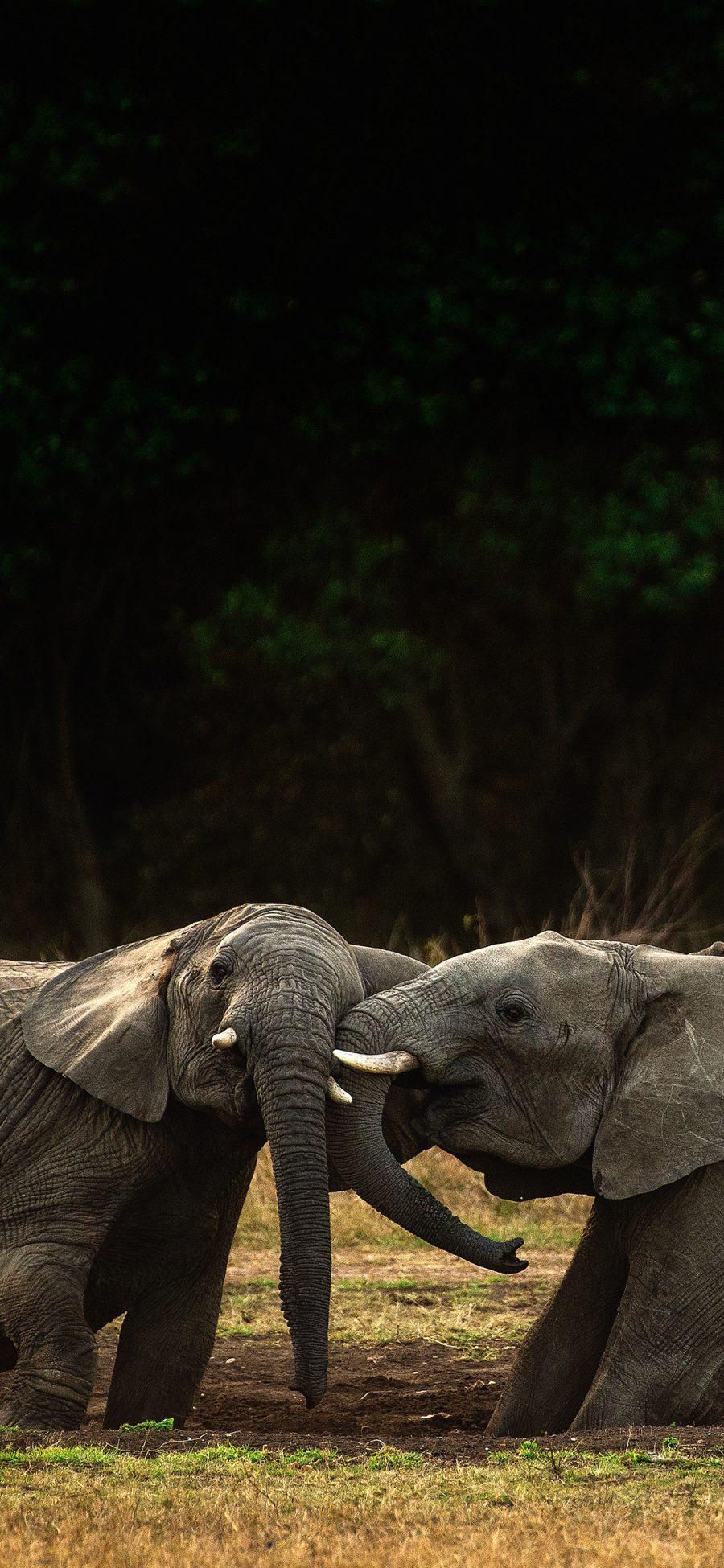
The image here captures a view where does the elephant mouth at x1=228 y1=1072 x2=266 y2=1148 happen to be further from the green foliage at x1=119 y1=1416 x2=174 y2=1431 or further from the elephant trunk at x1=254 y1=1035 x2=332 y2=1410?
the green foliage at x1=119 y1=1416 x2=174 y2=1431

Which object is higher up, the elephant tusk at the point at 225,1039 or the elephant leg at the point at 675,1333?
the elephant tusk at the point at 225,1039

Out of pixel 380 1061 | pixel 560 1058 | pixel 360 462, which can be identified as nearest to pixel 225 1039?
pixel 380 1061

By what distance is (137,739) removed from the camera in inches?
909

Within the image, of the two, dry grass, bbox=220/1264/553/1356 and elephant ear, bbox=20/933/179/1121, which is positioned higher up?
elephant ear, bbox=20/933/179/1121

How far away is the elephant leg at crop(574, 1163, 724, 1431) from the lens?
6.78 m

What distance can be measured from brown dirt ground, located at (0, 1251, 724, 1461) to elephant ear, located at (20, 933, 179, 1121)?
3.79ft

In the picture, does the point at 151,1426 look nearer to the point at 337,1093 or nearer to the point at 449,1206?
the point at 337,1093

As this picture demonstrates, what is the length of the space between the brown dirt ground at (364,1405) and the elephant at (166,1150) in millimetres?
334

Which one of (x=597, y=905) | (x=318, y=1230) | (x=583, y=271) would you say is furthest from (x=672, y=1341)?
(x=583, y=271)

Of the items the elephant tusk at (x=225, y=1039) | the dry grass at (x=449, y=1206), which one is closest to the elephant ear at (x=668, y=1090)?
the elephant tusk at (x=225, y=1039)

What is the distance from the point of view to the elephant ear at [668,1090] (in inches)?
269

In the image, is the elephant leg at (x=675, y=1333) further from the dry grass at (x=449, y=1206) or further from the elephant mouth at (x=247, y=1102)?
the dry grass at (x=449, y=1206)

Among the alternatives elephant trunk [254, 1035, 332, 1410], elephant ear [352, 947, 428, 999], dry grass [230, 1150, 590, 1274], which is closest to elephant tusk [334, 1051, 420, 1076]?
elephant trunk [254, 1035, 332, 1410]

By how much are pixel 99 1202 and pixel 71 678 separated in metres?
16.0
